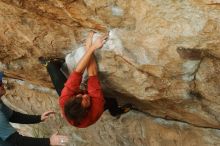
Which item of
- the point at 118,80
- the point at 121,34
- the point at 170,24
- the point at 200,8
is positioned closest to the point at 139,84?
the point at 118,80

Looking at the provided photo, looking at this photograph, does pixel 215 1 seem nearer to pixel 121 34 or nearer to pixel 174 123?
pixel 121 34

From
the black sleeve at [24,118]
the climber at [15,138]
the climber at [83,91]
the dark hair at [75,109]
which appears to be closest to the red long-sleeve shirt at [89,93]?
the climber at [83,91]

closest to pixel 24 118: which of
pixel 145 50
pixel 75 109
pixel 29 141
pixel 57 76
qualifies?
pixel 57 76

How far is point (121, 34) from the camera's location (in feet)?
11.1

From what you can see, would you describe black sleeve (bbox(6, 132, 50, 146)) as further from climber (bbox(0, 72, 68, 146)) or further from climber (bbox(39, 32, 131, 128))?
climber (bbox(39, 32, 131, 128))

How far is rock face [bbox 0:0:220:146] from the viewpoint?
307 cm

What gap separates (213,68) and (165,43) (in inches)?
14.7

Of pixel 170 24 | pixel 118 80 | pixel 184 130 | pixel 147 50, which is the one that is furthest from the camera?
pixel 184 130

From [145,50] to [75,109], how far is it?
653 mm

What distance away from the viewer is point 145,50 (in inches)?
131

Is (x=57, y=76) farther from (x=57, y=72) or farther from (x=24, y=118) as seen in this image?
(x=24, y=118)

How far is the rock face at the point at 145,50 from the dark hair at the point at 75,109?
0.41 metres

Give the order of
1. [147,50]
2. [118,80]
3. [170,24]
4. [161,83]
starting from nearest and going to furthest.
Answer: [170,24]
[147,50]
[161,83]
[118,80]

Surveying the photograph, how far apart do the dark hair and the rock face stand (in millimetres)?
413
